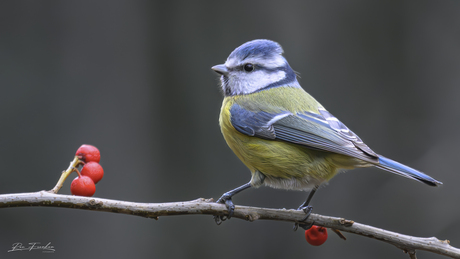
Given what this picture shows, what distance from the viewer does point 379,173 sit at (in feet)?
11.2

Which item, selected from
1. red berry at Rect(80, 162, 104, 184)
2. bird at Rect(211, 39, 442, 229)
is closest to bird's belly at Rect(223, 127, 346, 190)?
bird at Rect(211, 39, 442, 229)

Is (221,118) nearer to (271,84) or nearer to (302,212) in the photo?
(271,84)

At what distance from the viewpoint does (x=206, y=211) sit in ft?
5.27

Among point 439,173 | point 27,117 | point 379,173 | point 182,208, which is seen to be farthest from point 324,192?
point 27,117

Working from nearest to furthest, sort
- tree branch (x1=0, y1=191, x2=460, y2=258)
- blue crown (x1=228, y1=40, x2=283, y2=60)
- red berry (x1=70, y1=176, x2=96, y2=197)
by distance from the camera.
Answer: tree branch (x1=0, y1=191, x2=460, y2=258) < red berry (x1=70, y1=176, x2=96, y2=197) < blue crown (x1=228, y1=40, x2=283, y2=60)

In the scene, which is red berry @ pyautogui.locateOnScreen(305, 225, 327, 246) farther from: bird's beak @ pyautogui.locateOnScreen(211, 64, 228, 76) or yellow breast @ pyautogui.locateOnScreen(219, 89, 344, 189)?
bird's beak @ pyautogui.locateOnScreen(211, 64, 228, 76)

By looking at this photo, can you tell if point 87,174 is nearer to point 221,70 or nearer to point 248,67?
point 221,70

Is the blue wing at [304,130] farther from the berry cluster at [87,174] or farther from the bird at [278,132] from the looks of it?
the berry cluster at [87,174]

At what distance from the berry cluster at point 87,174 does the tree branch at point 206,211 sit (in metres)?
0.08

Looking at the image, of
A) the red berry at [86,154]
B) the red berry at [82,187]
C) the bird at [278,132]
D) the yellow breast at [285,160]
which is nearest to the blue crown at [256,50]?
the bird at [278,132]

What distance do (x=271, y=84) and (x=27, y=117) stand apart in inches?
79.0

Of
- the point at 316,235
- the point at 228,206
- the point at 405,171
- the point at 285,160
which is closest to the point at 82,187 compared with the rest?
the point at 228,206

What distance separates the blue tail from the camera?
154 centimetres

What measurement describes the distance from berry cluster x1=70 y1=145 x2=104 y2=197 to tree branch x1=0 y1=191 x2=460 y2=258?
85 millimetres
